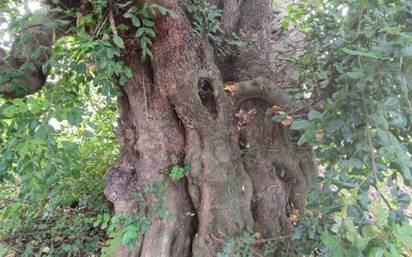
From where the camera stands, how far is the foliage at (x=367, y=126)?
2.87 ft

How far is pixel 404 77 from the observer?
91 cm

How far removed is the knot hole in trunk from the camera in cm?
161

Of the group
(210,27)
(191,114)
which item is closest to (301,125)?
(191,114)

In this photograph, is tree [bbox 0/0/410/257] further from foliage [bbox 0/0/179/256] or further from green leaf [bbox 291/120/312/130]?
green leaf [bbox 291/120/312/130]

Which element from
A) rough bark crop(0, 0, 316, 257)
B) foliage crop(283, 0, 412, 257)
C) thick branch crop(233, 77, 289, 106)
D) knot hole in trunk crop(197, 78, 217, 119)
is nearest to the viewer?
foliage crop(283, 0, 412, 257)

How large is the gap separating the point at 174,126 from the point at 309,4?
0.88 metres

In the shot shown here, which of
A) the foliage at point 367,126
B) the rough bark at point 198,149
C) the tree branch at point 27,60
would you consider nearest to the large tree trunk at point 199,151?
the rough bark at point 198,149

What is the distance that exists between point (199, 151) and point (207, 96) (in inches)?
11.3

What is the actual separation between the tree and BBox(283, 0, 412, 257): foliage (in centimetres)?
27

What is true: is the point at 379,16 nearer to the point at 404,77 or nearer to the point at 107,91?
the point at 404,77

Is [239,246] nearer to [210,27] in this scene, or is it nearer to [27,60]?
[210,27]

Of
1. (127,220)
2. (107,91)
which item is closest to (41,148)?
(107,91)

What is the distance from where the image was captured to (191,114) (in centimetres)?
155

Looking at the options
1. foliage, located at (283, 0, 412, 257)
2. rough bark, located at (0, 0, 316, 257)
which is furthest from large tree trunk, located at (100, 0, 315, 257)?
foliage, located at (283, 0, 412, 257)
